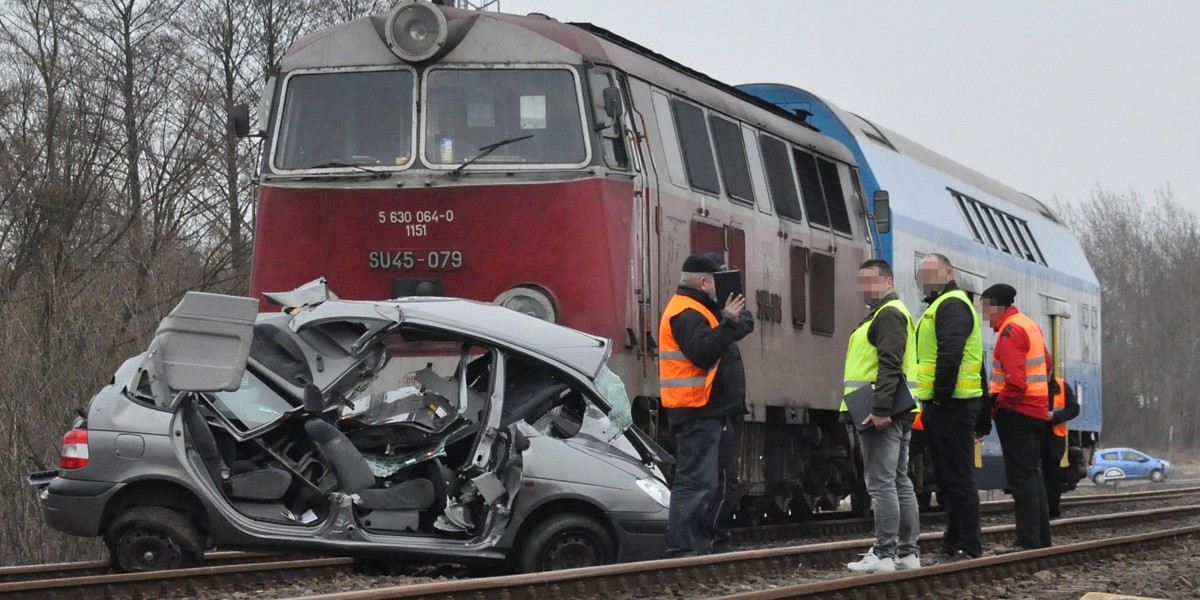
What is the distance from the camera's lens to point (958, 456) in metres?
10.5

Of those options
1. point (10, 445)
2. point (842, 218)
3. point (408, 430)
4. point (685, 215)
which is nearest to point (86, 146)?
point (10, 445)

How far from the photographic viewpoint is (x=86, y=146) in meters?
27.0

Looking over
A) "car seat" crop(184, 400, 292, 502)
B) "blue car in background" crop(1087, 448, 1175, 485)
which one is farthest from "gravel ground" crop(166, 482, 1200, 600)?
"blue car in background" crop(1087, 448, 1175, 485)

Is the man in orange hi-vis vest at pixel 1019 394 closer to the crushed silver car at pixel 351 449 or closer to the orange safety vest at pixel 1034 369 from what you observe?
the orange safety vest at pixel 1034 369

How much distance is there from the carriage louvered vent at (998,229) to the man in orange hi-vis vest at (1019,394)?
340 inches

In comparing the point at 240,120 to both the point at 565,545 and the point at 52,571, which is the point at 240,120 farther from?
the point at 565,545

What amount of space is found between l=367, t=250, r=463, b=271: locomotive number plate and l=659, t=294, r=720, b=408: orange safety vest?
2.34m

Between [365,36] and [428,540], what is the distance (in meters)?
4.56

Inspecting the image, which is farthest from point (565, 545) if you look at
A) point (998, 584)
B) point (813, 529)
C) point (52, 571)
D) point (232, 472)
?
point (813, 529)

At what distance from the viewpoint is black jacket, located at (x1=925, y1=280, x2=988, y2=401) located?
1028cm

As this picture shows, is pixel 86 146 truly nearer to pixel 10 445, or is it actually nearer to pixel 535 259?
pixel 10 445

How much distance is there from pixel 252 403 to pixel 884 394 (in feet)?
11.9

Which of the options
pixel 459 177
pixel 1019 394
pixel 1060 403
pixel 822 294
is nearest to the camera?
pixel 1019 394

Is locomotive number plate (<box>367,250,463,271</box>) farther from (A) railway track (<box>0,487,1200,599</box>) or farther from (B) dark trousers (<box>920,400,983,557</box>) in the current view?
(B) dark trousers (<box>920,400,983,557</box>)
